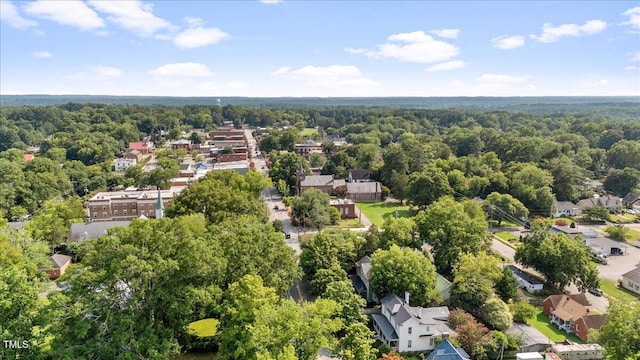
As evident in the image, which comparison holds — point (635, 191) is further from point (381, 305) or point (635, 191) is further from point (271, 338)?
point (271, 338)

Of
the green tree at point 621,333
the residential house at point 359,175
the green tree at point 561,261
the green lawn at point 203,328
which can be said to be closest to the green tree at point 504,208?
the green tree at point 561,261

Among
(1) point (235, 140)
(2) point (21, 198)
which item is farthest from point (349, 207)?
(1) point (235, 140)

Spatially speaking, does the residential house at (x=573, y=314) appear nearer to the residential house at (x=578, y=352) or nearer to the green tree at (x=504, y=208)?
the residential house at (x=578, y=352)

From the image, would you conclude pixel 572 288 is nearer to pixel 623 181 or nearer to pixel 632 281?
pixel 632 281

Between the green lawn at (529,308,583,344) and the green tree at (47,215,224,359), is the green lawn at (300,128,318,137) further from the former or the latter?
the green tree at (47,215,224,359)

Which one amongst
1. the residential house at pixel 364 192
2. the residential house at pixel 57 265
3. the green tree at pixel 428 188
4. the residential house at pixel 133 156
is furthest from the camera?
the residential house at pixel 133 156

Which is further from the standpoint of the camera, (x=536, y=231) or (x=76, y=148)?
(x=76, y=148)
